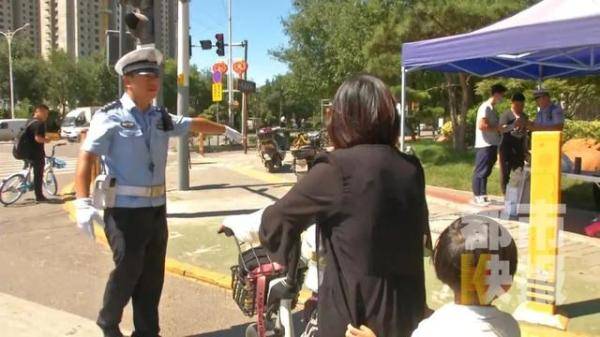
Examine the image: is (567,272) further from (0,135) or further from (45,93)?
(45,93)

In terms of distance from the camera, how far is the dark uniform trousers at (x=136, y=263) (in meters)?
3.94

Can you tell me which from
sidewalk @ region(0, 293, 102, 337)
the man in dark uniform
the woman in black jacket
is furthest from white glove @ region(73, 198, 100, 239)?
the man in dark uniform

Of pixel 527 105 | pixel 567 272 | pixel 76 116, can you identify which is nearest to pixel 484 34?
pixel 567 272

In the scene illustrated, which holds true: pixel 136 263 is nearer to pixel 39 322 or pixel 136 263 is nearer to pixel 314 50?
pixel 39 322

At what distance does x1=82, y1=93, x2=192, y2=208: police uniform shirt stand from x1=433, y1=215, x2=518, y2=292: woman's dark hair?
7.98 feet

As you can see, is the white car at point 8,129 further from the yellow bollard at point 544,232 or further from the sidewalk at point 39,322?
the yellow bollard at point 544,232

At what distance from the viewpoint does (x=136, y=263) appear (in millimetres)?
3992

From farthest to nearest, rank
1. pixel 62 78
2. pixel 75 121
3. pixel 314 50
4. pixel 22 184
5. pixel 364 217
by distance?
pixel 62 78 < pixel 75 121 < pixel 314 50 < pixel 22 184 < pixel 364 217

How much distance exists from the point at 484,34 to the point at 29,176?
8516 mm

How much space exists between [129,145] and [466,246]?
2.56 meters

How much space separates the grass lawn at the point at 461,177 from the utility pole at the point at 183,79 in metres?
4.55

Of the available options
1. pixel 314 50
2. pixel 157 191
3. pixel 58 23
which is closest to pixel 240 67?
pixel 314 50

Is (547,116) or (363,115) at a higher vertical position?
(547,116)

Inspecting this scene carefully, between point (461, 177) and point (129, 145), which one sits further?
Answer: point (461, 177)
